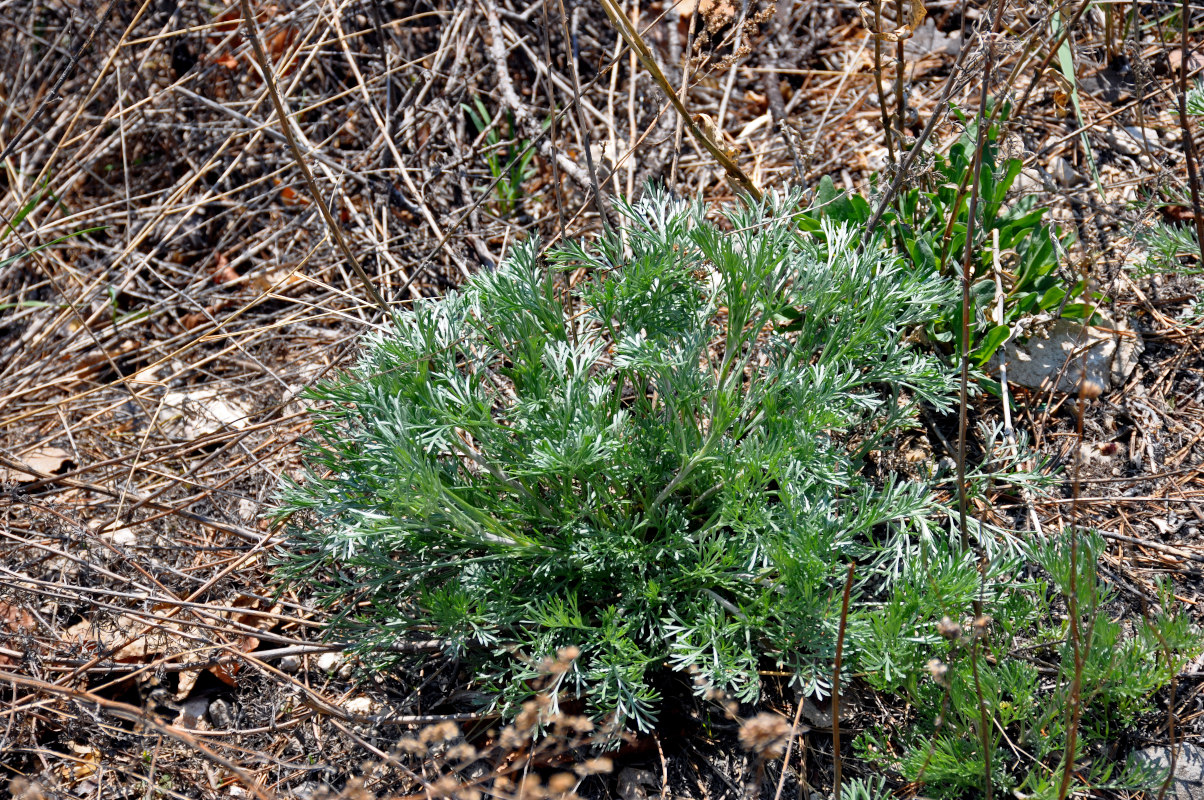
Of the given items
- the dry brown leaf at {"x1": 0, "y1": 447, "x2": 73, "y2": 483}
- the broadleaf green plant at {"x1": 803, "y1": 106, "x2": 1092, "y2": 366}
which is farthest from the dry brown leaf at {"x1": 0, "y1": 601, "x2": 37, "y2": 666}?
the broadleaf green plant at {"x1": 803, "y1": 106, "x2": 1092, "y2": 366}

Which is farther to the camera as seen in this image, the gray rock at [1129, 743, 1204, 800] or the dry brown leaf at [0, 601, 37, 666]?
the dry brown leaf at [0, 601, 37, 666]

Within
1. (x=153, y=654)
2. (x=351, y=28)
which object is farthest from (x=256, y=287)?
(x=153, y=654)

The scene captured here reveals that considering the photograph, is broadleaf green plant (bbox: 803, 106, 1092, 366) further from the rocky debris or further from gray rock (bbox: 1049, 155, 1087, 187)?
gray rock (bbox: 1049, 155, 1087, 187)

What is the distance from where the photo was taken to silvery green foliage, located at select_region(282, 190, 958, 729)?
2139 millimetres

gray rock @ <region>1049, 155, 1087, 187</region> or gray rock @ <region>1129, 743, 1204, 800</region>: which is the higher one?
gray rock @ <region>1049, 155, 1087, 187</region>

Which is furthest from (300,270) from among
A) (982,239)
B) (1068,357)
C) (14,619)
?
(1068,357)

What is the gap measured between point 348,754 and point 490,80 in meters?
3.05

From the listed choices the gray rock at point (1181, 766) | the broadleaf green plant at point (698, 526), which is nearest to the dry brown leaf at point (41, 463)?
the broadleaf green plant at point (698, 526)

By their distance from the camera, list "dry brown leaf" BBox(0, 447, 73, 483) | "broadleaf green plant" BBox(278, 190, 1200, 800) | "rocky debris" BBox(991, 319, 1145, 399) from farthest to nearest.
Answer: "dry brown leaf" BBox(0, 447, 73, 483)
"rocky debris" BBox(991, 319, 1145, 399)
"broadleaf green plant" BBox(278, 190, 1200, 800)

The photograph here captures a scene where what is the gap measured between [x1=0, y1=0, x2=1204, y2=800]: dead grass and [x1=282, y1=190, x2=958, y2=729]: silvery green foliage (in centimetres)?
28

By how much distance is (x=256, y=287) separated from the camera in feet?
13.0

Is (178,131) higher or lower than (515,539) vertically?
higher

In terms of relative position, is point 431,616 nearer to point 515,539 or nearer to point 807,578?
point 515,539

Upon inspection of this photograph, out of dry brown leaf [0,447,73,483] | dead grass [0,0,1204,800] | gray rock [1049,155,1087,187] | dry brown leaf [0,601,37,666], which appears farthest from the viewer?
gray rock [1049,155,1087,187]
